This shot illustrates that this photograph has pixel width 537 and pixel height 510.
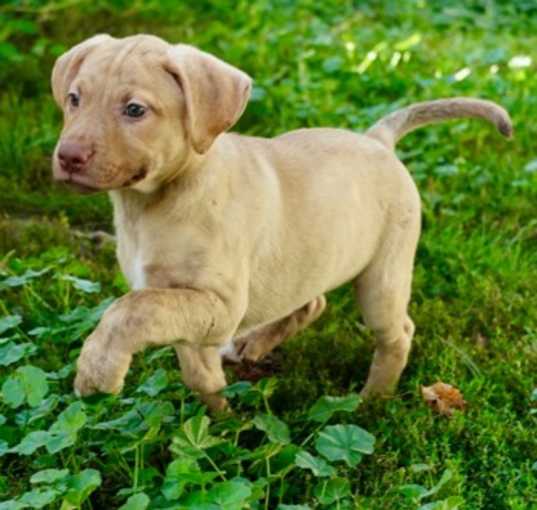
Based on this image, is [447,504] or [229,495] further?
[447,504]

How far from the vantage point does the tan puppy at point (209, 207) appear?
3.49 meters

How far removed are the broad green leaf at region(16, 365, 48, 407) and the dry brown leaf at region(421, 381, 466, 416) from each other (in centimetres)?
148

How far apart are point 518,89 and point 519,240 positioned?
207cm

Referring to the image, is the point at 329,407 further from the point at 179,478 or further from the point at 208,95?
the point at 208,95

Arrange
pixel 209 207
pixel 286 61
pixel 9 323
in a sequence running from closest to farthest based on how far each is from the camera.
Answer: pixel 209 207 → pixel 9 323 → pixel 286 61

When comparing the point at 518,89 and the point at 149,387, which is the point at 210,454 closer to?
the point at 149,387

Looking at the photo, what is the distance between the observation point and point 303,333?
500 cm

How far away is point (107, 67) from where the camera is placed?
3.51 m

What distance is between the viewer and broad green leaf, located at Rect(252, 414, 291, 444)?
3.81 meters

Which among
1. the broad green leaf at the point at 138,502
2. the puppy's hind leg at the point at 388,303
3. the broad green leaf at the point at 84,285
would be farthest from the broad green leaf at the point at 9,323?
the puppy's hind leg at the point at 388,303

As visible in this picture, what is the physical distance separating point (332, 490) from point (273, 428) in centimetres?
33

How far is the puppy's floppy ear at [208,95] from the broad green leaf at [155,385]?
2.88ft

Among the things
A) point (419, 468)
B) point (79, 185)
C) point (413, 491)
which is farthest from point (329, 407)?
point (79, 185)

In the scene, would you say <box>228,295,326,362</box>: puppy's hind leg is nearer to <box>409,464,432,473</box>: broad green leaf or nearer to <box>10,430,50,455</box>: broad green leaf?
<box>409,464,432,473</box>: broad green leaf
